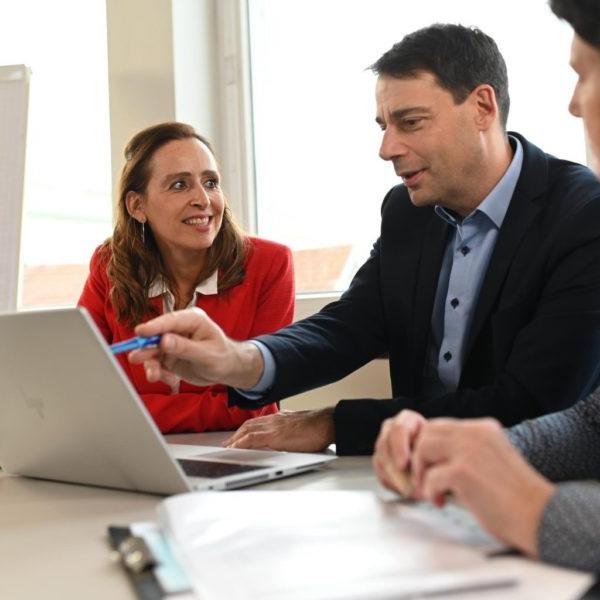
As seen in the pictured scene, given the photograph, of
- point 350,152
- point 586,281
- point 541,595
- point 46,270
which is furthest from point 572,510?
point 46,270

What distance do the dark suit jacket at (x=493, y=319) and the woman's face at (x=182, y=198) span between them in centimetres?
72

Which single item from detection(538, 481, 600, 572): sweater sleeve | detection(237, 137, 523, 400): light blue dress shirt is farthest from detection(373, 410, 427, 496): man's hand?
detection(237, 137, 523, 400): light blue dress shirt

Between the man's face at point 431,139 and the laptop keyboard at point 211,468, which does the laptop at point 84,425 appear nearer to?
the laptop keyboard at point 211,468

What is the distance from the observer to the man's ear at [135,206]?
268 cm

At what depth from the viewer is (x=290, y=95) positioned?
3186 millimetres

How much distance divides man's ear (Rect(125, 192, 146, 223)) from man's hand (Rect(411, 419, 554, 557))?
2022 millimetres

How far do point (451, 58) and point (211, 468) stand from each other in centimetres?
105

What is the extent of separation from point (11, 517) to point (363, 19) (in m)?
2.30

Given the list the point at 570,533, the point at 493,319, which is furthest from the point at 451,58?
the point at 570,533

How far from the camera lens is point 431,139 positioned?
1.89 meters

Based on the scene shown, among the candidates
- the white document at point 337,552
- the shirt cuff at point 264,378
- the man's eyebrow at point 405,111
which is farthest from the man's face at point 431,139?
the white document at point 337,552

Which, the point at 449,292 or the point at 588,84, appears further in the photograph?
the point at 449,292

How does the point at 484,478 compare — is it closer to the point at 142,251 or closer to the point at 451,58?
the point at 451,58

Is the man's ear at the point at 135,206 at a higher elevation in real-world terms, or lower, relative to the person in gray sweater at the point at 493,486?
higher
